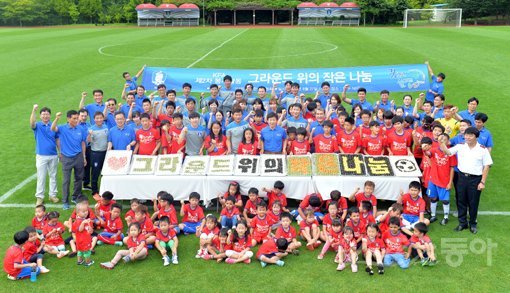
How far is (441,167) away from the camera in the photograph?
8.23m

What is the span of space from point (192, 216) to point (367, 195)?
329 centimetres

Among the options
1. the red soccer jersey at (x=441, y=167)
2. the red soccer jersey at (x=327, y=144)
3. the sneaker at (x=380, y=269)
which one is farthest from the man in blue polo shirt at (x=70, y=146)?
the red soccer jersey at (x=441, y=167)

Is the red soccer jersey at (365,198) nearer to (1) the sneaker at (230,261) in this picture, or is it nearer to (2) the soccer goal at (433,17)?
(1) the sneaker at (230,261)

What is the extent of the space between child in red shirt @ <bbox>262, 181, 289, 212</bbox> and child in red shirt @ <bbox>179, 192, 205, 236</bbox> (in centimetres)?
132

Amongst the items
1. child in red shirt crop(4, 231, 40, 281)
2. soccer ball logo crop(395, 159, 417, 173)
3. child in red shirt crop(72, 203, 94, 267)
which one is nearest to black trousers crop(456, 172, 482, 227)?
soccer ball logo crop(395, 159, 417, 173)

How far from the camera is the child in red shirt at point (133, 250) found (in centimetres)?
691

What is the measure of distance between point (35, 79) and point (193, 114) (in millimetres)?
14498

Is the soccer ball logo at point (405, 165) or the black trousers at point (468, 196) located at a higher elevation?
the soccer ball logo at point (405, 165)

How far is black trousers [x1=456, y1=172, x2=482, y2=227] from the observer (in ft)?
25.4

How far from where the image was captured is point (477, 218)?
832 cm

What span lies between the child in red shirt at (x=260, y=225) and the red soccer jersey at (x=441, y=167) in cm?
332

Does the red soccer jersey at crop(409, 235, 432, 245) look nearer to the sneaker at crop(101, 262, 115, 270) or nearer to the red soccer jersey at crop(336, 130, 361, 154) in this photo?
the red soccer jersey at crop(336, 130, 361, 154)

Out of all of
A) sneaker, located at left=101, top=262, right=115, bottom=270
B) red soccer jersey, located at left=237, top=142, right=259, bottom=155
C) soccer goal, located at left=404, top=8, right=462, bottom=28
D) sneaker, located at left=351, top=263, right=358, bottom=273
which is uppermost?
soccer goal, located at left=404, top=8, right=462, bottom=28

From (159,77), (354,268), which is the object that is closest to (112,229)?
(354,268)
